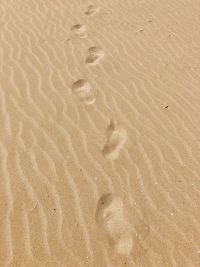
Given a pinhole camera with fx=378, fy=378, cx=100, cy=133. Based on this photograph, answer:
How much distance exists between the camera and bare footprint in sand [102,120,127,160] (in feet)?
13.5

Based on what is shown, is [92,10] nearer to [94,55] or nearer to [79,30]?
[79,30]

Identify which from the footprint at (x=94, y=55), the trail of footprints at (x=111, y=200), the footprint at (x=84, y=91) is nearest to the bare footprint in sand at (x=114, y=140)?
the trail of footprints at (x=111, y=200)

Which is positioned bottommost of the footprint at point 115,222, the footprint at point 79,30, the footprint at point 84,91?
the footprint at point 115,222

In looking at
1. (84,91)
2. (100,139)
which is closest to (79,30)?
(84,91)

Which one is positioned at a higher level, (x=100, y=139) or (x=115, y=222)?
(x=100, y=139)

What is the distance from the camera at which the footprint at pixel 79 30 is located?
6.08 meters

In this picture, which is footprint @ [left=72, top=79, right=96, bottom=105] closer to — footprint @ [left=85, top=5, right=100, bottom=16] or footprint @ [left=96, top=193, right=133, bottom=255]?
footprint @ [left=96, top=193, right=133, bottom=255]

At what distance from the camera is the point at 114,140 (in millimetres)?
4270

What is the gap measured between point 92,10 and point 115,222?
14.3 feet

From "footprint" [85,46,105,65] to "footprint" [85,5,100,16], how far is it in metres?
1.13

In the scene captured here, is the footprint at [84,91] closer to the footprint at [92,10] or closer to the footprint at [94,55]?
the footprint at [94,55]

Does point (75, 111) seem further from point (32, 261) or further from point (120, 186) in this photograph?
point (32, 261)

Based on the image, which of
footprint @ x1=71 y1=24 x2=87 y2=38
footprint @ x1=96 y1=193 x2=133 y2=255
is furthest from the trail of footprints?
footprint @ x1=71 y1=24 x2=87 y2=38

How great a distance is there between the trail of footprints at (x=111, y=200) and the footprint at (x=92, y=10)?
3.70ft
